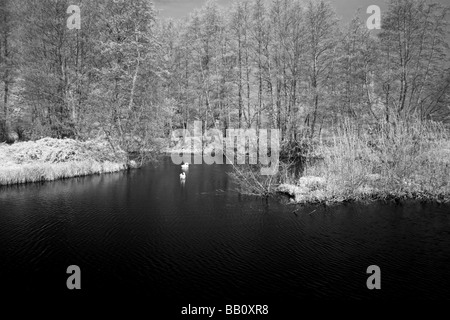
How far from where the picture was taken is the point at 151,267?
6402 mm

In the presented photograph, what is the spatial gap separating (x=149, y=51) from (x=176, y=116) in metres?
15.4

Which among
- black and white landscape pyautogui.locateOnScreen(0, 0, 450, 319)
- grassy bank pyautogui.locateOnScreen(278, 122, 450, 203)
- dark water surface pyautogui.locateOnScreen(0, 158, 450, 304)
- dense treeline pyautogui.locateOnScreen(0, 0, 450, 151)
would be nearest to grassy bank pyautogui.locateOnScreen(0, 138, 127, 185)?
black and white landscape pyautogui.locateOnScreen(0, 0, 450, 319)

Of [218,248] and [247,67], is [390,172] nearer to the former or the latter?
[218,248]

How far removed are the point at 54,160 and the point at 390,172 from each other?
18.2m

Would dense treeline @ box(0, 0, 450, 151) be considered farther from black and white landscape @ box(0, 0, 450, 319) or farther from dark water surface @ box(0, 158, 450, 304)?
dark water surface @ box(0, 158, 450, 304)

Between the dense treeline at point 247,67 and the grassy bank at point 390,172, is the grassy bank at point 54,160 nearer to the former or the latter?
the dense treeline at point 247,67

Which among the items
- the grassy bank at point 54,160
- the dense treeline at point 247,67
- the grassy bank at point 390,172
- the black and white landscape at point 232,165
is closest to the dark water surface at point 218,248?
the black and white landscape at point 232,165

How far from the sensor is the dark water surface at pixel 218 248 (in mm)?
5602

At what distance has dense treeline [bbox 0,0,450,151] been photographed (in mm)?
21500

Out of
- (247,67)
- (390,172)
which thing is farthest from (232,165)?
(247,67)

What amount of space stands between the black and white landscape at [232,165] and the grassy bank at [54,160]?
10 cm

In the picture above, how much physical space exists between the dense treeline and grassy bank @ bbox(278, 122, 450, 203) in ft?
24.4
